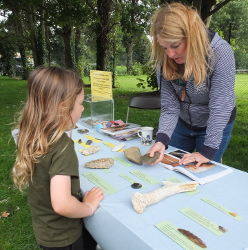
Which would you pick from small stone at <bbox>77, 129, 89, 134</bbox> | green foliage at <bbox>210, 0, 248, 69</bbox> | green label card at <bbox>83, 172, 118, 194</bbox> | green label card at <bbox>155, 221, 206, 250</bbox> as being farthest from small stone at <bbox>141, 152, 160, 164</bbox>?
green foliage at <bbox>210, 0, 248, 69</bbox>

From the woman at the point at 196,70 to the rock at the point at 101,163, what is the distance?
256mm

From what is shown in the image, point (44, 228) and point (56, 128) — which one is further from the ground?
point (56, 128)

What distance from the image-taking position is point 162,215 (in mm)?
975

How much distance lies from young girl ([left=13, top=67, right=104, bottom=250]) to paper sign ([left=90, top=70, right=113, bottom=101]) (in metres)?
1.19

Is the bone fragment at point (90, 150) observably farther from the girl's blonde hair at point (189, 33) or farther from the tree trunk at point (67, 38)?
the tree trunk at point (67, 38)

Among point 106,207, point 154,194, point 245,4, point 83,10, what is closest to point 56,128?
point 106,207

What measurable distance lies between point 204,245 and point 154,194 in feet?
1.01

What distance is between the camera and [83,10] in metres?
6.28

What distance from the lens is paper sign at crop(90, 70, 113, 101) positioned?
2.29 metres

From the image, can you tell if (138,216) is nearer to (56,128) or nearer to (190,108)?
(56,128)

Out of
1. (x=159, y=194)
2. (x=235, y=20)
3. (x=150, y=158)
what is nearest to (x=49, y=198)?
(x=159, y=194)

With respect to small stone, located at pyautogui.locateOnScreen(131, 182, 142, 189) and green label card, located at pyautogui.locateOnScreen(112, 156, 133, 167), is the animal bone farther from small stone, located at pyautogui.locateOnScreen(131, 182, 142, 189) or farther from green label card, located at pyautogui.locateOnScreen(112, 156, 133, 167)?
green label card, located at pyautogui.locateOnScreen(112, 156, 133, 167)

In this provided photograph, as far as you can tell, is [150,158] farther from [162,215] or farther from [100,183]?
[162,215]

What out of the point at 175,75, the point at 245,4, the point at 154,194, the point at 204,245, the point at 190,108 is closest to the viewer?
the point at 204,245
